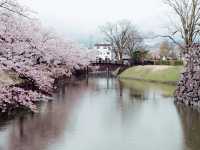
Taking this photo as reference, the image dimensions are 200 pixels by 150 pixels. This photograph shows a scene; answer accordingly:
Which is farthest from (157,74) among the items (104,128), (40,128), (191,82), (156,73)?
(40,128)

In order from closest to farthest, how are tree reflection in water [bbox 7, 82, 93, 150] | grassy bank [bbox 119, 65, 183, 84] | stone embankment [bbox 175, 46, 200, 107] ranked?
tree reflection in water [bbox 7, 82, 93, 150] < stone embankment [bbox 175, 46, 200, 107] < grassy bank [bbox 119, 65, 183, 84]

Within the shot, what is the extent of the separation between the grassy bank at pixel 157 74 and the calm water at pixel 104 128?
16998mm

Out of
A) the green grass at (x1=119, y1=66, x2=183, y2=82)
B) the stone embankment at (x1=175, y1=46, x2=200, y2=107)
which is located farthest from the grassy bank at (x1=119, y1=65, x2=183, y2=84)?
the stone embankment at (x1=175, y1=46, x2=200, y2=107)

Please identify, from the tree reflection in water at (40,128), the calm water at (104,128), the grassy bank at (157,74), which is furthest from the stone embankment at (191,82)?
the grassy bank at (157,74)

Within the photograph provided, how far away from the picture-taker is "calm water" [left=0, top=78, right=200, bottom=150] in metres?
12.0

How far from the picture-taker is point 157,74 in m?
42.7

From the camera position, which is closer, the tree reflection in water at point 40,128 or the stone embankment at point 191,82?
the tree reflection in water at point 40,128

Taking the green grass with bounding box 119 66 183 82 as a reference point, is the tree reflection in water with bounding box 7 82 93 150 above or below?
below

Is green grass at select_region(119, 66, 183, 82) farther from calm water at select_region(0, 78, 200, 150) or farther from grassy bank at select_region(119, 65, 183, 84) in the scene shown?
calm water at select_region(0, 78, 200, 150)

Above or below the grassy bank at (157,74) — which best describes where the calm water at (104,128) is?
below

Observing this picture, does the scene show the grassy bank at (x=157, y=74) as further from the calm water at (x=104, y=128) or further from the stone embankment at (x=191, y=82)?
the calm water at (x=104, y=128)

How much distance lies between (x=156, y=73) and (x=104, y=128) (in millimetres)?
29402

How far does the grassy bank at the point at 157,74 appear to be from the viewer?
38.7m

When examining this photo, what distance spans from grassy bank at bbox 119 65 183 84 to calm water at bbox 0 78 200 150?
669 inches
